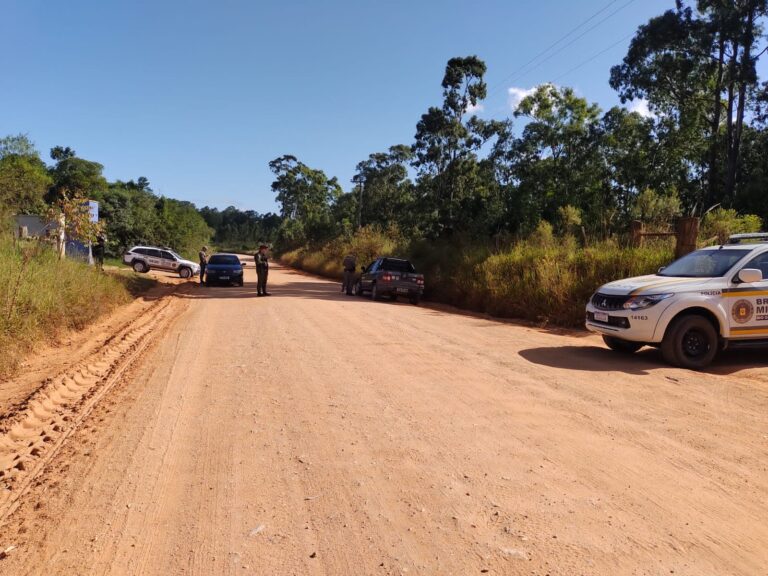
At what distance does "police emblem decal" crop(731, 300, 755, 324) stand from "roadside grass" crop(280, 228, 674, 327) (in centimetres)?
459

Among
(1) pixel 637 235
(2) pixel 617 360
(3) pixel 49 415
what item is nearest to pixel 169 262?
(1) pixel 637 235

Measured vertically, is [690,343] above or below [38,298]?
below

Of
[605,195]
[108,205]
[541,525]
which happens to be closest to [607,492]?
[541,525]

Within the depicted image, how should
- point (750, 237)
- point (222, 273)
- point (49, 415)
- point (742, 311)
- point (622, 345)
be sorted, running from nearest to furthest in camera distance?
1. point (49, 415)
2. point (742, 311)
3. point (622, 345)
4. point (750, 237)
5. point (222, 273)

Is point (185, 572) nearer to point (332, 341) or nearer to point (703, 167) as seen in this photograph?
point (332, 341)

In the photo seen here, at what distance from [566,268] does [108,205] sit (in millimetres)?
34381

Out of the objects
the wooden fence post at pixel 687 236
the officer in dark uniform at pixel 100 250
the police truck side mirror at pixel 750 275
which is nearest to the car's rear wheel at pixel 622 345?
the police truck side mirror at pixel 750 275

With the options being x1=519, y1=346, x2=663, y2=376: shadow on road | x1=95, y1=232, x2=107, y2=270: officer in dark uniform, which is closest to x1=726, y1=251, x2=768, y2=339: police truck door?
x1=519, y1=346, x2=663, y2=376: shadow on road

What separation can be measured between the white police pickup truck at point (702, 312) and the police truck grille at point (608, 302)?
31 millimetres

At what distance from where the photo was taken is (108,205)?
125 feet

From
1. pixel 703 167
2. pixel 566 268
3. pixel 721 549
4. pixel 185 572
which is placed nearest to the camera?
pixel 185 572

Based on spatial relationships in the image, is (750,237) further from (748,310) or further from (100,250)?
(100,250)

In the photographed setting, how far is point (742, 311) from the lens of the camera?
7.80 meters

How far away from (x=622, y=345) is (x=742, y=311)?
5.94 ft
